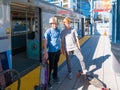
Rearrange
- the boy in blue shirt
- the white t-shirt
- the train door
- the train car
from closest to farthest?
the train car
the boy in blue shirt
the white t-shirt
the train door

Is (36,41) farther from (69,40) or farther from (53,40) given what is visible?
(53,40)

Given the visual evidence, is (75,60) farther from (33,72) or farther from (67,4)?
(67,4)

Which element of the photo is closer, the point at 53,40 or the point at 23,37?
the point at 53,40

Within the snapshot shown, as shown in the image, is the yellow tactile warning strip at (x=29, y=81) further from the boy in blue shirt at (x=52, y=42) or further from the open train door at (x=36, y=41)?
the open train door at (x=36, y=41)

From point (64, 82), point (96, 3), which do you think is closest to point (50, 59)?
point (64, 82)

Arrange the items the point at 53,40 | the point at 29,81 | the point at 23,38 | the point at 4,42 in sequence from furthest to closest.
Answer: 1. the point at 23,38
2. the point at 29,81
3. the point at 53,40
4. the point at 4,42

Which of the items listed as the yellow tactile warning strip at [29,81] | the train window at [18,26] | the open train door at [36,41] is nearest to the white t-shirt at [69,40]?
the yellow tactile warning strip at [29,81]

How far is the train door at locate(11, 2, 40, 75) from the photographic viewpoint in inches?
347

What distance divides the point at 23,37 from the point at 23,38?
0.06m

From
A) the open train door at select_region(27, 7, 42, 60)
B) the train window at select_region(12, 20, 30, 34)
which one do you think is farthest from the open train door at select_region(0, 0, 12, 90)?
the train window at select_region(12, 20, 30, 34)

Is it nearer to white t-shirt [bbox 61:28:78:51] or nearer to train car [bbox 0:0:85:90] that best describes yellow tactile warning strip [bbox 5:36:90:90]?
train car [bbox 0:0:85:90]

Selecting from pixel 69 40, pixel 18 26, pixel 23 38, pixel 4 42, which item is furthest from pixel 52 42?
pixel 23 38

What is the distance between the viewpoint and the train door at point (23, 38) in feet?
28.9

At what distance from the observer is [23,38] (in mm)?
12719
